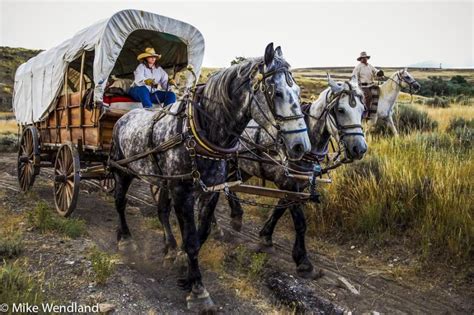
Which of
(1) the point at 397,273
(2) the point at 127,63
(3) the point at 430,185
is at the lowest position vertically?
(1) the point at 397,273

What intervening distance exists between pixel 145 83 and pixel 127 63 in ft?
8.84

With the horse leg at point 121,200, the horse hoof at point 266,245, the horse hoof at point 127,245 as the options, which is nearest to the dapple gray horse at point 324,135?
the horse hoof at point 266,245

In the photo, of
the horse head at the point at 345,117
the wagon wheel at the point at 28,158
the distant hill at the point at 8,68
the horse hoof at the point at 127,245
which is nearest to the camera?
the horse head at the point at 345,117

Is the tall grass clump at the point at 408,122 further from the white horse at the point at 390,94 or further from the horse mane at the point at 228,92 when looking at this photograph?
the horse mane at the point at 228,92

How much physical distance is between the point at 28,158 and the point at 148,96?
3448 millimetres

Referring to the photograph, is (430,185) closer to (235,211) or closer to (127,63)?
(235,211)

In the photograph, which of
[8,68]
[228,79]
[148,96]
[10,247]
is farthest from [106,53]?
[8,68]

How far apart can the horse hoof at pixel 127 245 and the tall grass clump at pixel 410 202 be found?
303cm

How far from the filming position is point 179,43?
716 cm

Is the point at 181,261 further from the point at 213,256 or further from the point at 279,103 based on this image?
the point at 279,103

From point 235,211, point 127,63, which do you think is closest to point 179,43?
point 127,63

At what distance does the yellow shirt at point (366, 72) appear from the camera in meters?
12.2

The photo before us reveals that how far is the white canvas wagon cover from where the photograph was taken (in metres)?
5.61

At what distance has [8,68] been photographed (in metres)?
42.7
